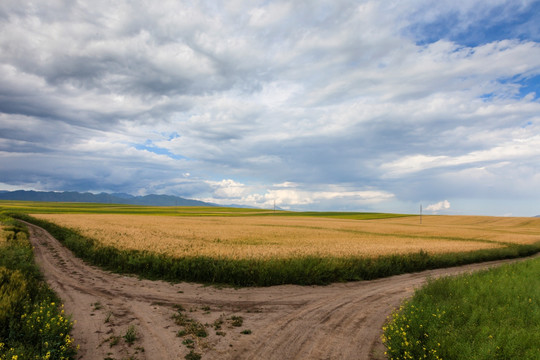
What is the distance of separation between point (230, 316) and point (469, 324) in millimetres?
7245

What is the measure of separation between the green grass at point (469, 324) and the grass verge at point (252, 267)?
5.52 m

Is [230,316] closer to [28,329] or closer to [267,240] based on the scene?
[28,329]

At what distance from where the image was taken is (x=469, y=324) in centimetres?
792

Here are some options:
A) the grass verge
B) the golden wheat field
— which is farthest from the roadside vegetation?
the golden wheat field

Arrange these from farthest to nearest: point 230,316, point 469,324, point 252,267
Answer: point 252,267 → point 230,316 → point 469,324

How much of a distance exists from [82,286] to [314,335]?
1148 centimetres

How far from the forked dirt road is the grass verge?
0.77 meters

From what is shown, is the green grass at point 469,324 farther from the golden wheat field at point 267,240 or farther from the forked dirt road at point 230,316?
the golden wheat field at point 267,240

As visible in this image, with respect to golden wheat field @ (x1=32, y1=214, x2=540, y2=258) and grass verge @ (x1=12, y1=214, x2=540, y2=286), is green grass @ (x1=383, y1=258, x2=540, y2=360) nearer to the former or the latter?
grass verge @ (x1=12, y1=214, x2=540, y2=286)

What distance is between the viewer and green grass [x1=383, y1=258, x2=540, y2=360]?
6637 mm

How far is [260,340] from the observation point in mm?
8328

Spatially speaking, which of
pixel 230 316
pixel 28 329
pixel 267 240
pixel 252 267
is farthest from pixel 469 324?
pixel 267 240

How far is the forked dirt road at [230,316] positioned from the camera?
307 inches

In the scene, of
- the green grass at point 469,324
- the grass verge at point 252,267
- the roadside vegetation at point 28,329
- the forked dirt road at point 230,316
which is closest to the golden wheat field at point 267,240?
the grass verge at point 252,267
